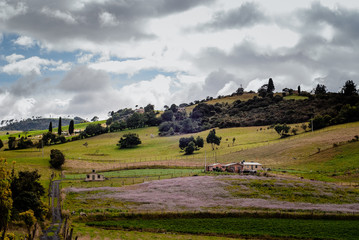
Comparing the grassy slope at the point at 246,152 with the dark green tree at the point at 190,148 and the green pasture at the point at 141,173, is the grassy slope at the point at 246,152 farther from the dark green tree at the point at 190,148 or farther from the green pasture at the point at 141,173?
the green pasture at the point at 141,173

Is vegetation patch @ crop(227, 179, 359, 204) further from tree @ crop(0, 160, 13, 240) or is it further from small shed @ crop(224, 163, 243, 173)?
tree @ crop(0, 160, 13, 240)

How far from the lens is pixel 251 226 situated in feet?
154

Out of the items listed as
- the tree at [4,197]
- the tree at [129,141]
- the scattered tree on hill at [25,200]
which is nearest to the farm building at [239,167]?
the scattered tree on hill at [25,200]

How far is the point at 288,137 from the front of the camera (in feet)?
484

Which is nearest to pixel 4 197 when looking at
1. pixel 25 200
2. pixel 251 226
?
pixel 25 200

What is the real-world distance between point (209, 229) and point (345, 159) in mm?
63361

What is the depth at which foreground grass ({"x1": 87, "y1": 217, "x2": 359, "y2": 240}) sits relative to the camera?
144 feet

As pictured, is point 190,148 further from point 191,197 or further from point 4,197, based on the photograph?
point 4,197

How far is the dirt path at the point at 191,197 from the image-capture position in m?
54.8

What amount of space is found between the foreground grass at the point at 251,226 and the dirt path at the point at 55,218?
4.88 metres

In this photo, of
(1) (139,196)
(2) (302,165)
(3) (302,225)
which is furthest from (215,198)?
(2) (302,165)

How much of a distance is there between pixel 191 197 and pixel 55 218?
2361 cm

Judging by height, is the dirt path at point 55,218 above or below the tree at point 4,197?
below

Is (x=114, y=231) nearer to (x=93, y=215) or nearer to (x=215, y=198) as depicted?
(x=93, y=215)
